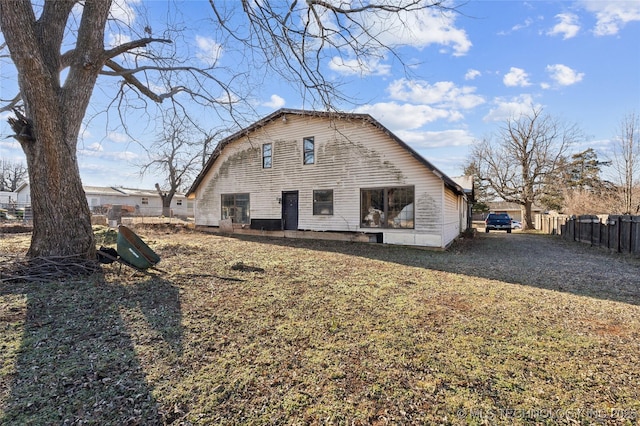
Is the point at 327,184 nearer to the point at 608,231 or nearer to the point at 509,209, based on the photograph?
the point at 608,231

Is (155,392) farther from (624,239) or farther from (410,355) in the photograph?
(624,239)

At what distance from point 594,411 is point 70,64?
9.10 meters

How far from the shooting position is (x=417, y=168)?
1134 cm

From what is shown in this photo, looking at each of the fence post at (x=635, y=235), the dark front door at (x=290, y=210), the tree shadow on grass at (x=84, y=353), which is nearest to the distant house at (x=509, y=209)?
the fence post at (x=635, y=235)

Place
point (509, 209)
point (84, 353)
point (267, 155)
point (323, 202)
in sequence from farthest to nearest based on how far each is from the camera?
point (509, 209) → point (267, 155) → point (323, 202) → point (84, 353)

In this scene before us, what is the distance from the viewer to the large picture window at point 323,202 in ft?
43.1

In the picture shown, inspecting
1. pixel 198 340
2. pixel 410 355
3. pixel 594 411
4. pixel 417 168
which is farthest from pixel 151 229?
pixel 594 411

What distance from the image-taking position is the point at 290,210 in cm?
1423

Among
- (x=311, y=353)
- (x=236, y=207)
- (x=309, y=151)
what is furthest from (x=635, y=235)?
(x=236, y=207)

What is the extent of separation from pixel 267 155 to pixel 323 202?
376 centimetres

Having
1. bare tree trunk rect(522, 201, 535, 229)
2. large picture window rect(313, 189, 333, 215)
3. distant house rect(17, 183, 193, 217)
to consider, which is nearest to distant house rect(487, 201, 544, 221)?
bare tree trunk rect(522, 201, 535, 229)

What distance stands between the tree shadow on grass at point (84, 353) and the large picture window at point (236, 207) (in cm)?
1051

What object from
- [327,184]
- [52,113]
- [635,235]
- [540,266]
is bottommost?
[540,266]

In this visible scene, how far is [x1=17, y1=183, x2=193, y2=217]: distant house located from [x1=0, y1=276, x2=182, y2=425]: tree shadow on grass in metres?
35.4
